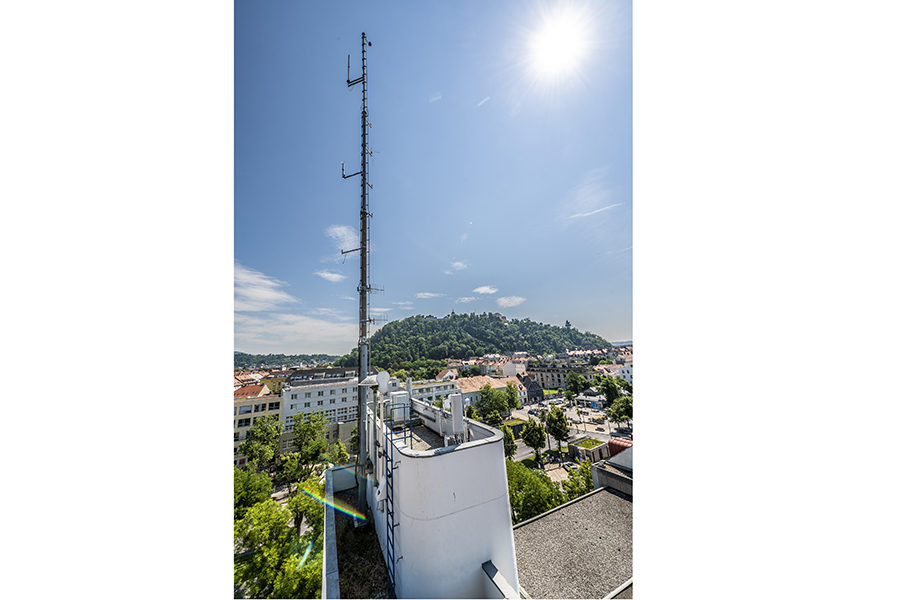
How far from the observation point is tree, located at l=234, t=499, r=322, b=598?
364 cm

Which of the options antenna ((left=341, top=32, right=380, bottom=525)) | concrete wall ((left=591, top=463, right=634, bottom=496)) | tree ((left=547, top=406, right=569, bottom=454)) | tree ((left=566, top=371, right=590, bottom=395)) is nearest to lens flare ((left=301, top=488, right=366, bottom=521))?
antenna ((left=341, top=32, right=380, bottom=525))

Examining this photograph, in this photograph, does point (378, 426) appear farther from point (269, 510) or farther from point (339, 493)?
point (269, 510)

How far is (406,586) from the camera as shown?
178 centimetres

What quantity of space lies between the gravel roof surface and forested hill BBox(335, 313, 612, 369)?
9764 mm

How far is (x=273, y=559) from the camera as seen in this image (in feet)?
12.7

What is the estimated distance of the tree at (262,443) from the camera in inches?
370

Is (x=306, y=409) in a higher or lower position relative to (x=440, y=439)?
lower

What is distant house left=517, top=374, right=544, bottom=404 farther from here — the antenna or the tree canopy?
the antenna

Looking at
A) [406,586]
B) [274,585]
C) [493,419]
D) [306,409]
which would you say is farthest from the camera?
[493,419]

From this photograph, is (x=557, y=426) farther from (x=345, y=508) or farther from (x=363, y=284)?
(x=363, y=284)

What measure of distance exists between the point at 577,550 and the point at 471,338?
18.8 m

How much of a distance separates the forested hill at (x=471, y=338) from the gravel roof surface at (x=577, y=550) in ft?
32.0

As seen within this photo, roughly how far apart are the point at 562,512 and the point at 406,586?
9.51 feet

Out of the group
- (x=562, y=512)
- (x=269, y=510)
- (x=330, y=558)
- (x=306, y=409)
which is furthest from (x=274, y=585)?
(x=306, y=409)
